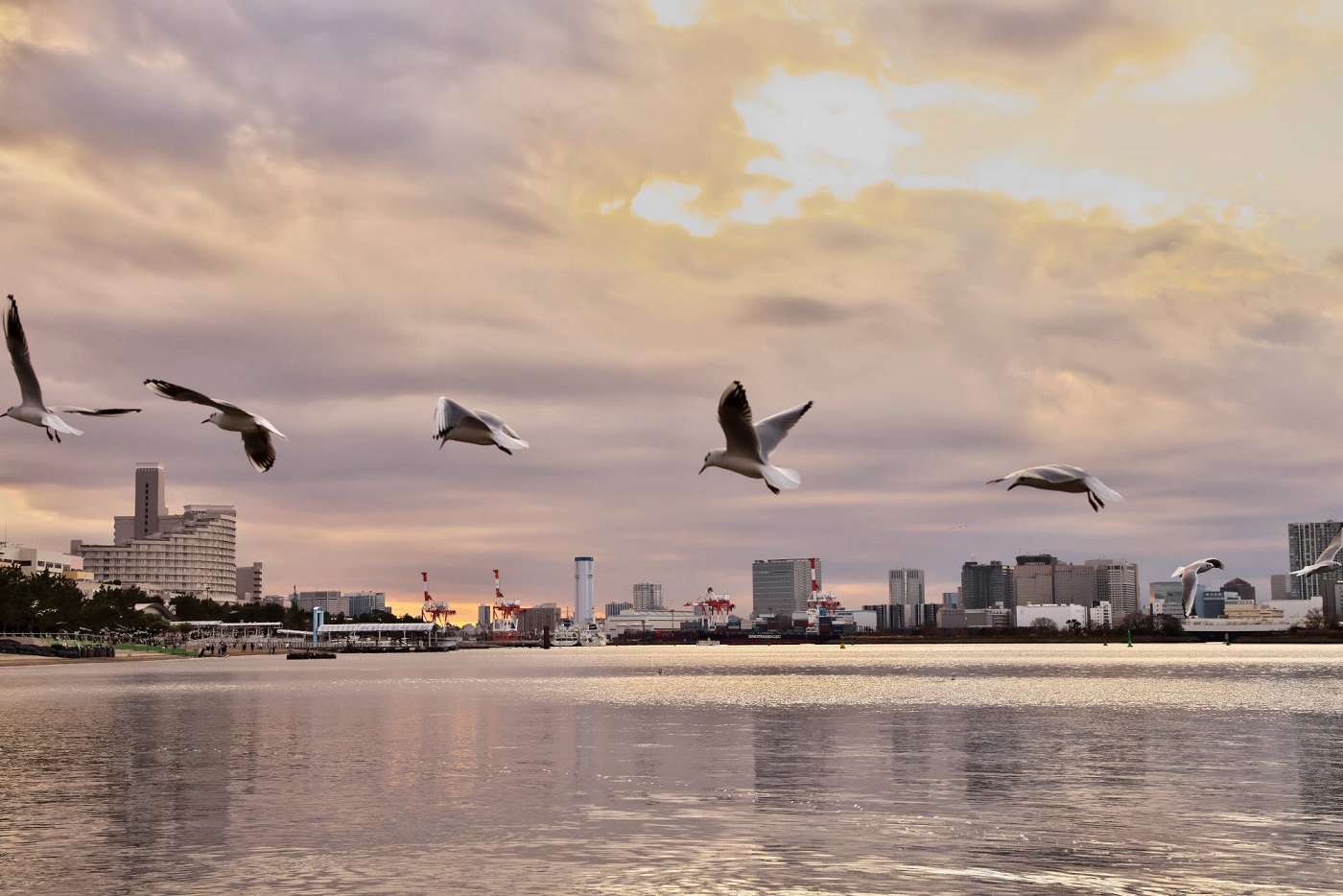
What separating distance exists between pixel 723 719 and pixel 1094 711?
23181 mm

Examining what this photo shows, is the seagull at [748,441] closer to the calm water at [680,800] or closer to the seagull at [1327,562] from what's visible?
the calm water at [680,800]

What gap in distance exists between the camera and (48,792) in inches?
1769

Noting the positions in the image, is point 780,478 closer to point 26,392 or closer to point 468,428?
point 468,428

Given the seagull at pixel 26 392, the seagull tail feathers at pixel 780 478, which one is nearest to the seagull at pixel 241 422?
the seagull at pixel 26 392

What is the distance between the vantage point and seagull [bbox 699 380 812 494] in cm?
2802

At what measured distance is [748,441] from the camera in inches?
1161

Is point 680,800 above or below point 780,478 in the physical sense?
below

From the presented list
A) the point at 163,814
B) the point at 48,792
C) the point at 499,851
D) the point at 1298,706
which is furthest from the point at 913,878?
the point at 1298,706

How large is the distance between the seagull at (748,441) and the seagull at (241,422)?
9.17 meters

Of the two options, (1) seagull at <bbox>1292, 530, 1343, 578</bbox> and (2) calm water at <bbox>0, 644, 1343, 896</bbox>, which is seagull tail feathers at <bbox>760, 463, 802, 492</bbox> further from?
(1) seagull at <bbox>1292, 530, 1343, 578</bbox>

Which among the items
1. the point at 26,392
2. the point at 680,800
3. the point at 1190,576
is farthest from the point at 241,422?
the point at 1190,576

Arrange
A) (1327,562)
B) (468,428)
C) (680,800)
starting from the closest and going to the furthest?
(468,428) < (680,800) < (1327,562)

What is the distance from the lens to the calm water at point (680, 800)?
98.6 ft

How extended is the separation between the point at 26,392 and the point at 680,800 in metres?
22.1
